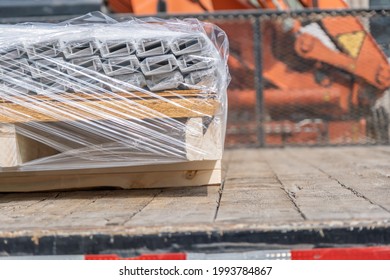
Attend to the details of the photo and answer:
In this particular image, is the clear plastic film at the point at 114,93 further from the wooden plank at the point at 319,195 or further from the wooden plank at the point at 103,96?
the wooden plank at the point at 319,195

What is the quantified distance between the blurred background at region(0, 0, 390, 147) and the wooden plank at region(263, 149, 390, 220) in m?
1.07

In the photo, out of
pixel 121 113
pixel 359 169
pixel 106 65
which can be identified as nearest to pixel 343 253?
pixel 121 113

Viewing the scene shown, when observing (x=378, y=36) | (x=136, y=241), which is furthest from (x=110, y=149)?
(x=378, y=36)

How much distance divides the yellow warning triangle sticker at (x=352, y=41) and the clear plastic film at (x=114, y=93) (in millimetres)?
2291

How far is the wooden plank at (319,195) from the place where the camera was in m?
1.42

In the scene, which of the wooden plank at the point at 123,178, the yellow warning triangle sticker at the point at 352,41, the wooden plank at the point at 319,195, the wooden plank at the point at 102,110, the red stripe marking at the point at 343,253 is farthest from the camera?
the yellow warning triangle sticker at the point at 352,41

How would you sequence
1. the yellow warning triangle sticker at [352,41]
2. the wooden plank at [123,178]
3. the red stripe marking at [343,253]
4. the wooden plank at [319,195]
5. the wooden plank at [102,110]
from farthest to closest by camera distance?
the yellow warning triangle sticker at [352,41] → the wooden plank at [123,178] → the wooden plank at [102,110] → the wooden plank at [319,195] → the red stripe marking at [343,253]

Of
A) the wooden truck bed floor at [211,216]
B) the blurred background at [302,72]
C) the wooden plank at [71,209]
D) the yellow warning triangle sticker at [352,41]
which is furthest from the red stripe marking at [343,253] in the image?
the yellow warning triangle sticker at [352,41]

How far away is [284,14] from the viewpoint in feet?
12.9

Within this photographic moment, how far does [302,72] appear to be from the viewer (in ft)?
13.3

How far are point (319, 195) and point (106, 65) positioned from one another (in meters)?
0.70

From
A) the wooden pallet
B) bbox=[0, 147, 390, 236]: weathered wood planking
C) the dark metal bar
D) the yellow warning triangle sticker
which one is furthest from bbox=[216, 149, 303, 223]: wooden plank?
the yellow warning triangle sticker

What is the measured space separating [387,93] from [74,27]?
2587 mm

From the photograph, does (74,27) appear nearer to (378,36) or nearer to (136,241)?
(136,241)
